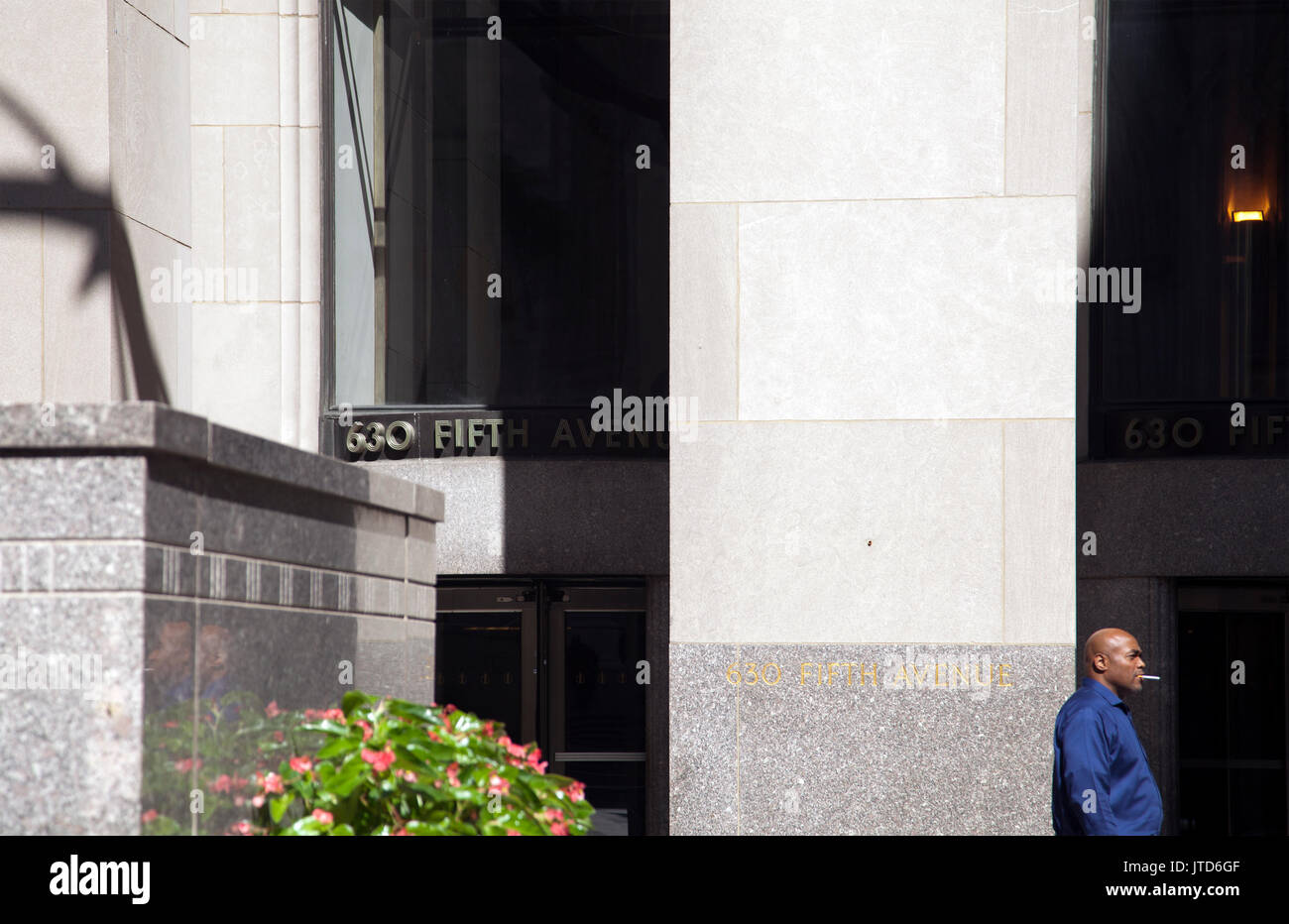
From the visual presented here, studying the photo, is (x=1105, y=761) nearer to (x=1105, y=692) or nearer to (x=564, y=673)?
(x=1105, y=692)

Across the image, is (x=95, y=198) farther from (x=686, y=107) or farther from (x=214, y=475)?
(x=214, y=475)

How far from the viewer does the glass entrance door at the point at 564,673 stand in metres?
11.4

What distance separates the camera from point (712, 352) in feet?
28.6

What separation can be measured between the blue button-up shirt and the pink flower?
3349 mm

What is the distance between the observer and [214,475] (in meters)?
4.47

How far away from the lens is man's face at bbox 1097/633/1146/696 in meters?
6.52

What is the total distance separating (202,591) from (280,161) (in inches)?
311

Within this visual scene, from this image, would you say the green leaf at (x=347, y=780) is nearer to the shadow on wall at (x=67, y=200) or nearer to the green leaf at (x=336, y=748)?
the green leaf at (x=336, y=748)

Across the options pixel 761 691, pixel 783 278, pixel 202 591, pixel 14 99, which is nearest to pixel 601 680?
pixel 761 691

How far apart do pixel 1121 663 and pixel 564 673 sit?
5845mm

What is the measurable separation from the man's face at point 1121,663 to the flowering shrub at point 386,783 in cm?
293
